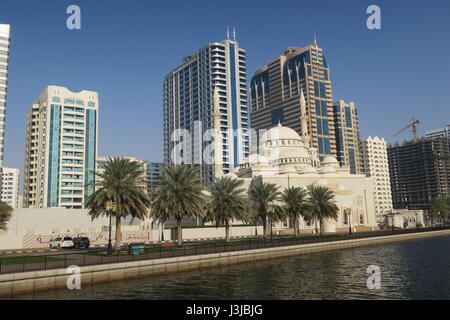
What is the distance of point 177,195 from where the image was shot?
49906 mm

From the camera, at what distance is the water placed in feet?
84.4

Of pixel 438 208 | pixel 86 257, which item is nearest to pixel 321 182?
pixel 438 208

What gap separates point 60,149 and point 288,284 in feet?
360

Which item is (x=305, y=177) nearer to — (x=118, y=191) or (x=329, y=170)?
(x=329, y=170)

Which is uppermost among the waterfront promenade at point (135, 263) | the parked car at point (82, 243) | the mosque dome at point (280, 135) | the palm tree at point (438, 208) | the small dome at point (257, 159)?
the mosque dome at point (280, 135)

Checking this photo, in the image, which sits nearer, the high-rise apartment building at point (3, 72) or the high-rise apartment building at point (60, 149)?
the high-rise apartment building at point (3, 72)

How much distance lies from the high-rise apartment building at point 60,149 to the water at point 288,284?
9465 cm

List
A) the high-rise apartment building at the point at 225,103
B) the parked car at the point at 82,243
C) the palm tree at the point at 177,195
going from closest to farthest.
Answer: the palm tree at the point at 177,195, the parked car at the point at 82,243, the high-rise apartment building at the point at 225,103

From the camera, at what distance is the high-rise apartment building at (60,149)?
120625mm

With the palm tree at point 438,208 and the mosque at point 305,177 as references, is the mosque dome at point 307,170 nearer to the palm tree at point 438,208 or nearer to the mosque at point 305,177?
the mosque at point 305,177

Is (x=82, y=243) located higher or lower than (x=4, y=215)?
lower

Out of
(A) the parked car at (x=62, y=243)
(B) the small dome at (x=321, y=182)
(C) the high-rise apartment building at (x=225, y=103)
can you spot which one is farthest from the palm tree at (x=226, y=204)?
(C) the high-rise apartment building at (x=225, y=103)

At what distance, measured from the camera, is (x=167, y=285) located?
97.1 ft
